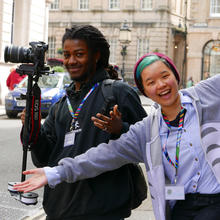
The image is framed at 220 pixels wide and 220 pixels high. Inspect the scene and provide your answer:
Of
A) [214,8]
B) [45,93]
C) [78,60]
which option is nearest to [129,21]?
[214,8]

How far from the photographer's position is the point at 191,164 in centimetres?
266

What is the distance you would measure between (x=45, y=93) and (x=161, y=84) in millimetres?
13909

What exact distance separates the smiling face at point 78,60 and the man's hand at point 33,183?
0.68 meters

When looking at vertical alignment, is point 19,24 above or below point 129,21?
below

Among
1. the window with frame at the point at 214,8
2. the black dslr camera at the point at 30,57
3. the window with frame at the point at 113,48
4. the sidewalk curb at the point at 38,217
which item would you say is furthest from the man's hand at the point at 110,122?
the window with frame at the point at 113,48

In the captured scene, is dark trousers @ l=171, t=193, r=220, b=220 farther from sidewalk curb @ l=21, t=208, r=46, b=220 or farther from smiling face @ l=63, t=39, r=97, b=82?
sidewalk curb @ l=21, t=208, r=46, b=220

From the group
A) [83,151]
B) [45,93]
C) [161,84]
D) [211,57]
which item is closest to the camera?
[161,84]

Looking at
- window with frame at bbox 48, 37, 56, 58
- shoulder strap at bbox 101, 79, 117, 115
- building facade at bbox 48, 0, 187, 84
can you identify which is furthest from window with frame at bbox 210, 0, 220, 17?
shoulder strap at bbox 101, 79, 117, 115

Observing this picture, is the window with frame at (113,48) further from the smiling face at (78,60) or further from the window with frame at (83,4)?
the smiling face at (78,60)

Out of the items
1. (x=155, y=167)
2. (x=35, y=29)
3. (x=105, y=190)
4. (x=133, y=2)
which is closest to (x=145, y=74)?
(x=155, y=167)

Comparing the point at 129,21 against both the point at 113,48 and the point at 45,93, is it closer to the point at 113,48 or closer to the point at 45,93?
the point at 113,48

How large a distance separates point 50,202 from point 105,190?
1.17 ft

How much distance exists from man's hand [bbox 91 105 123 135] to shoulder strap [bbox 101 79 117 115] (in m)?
0.16

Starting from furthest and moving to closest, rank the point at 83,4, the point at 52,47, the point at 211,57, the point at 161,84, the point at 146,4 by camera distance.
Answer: the point at 52,47, the point at 83,4, the point at 146,4, the point at 211,57, the point at 161,84
